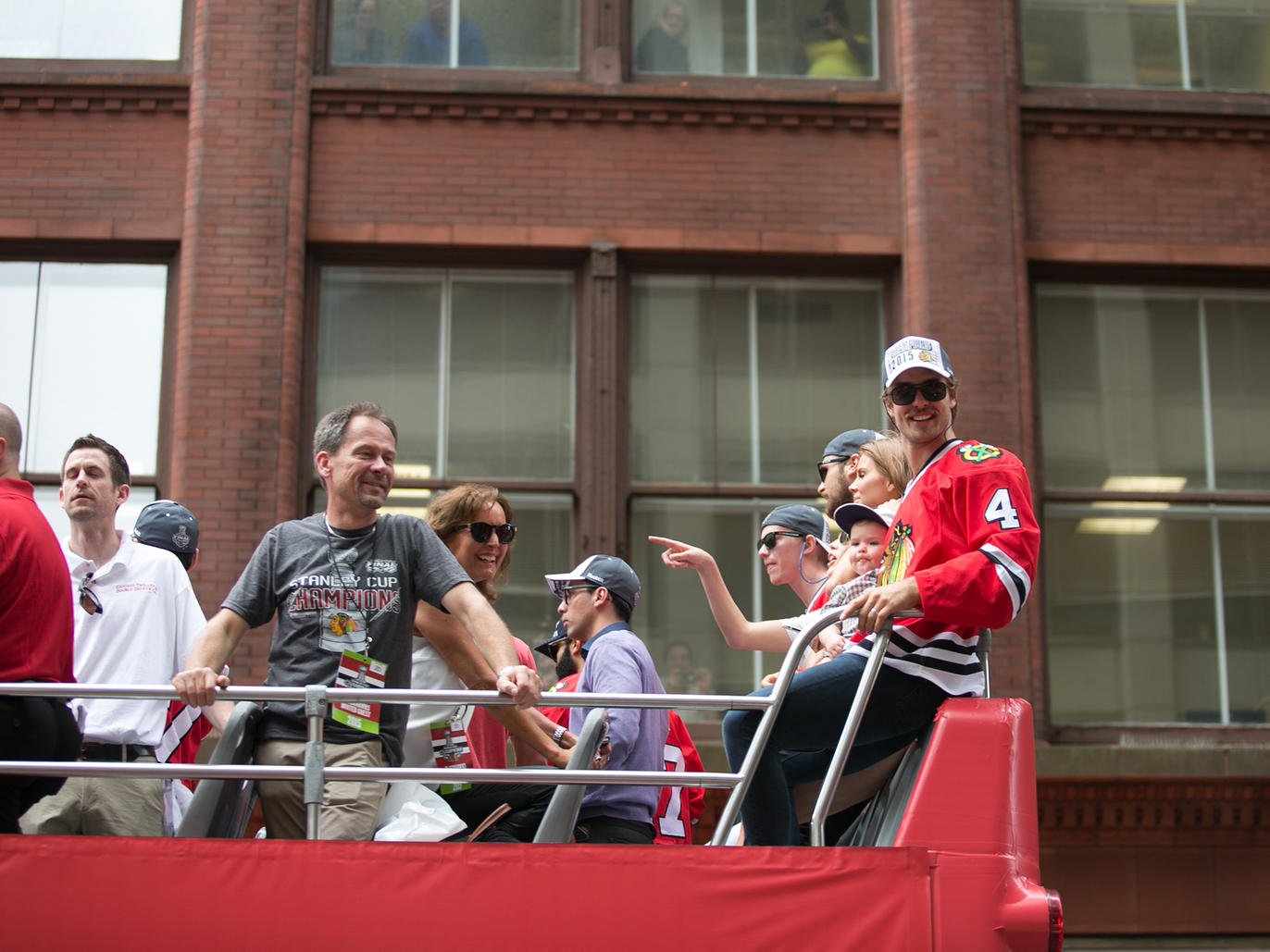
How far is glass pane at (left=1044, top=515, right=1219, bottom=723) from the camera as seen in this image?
10.7m

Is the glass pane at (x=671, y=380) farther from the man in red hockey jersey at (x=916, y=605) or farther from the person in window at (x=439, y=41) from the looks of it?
Result: the man in red hockey jersey at (x=916, y=605)

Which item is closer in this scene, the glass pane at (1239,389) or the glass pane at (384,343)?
the glass pane at (384,343)

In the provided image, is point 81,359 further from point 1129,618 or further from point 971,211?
point 1129,618

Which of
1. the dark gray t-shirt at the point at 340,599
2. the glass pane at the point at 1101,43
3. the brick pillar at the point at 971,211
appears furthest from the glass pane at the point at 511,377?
the dark gray t-shirt at the point at 340,599

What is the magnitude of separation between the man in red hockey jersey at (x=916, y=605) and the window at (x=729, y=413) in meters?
5.86

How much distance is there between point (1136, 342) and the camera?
11289mm

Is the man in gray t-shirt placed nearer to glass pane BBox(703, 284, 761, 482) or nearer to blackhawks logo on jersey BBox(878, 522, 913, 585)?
blackhawks logo on jersey BBox(878, 522, 913, 585)

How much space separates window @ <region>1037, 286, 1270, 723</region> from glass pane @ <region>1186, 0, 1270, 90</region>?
179cm

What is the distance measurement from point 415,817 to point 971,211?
25.3 ft

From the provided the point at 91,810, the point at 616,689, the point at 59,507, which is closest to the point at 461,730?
the point at 616,689

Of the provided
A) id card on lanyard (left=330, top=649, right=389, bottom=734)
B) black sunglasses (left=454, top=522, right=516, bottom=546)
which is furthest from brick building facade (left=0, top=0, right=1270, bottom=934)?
id card on lanyard (left=330, top=649, right=389, bottom=734)

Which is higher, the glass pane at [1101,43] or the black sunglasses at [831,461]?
the glass pane at [1101,43]

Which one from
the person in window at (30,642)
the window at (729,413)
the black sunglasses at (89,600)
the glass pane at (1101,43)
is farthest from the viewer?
the glass pane at (1101,43)

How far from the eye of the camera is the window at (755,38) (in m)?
11.3
